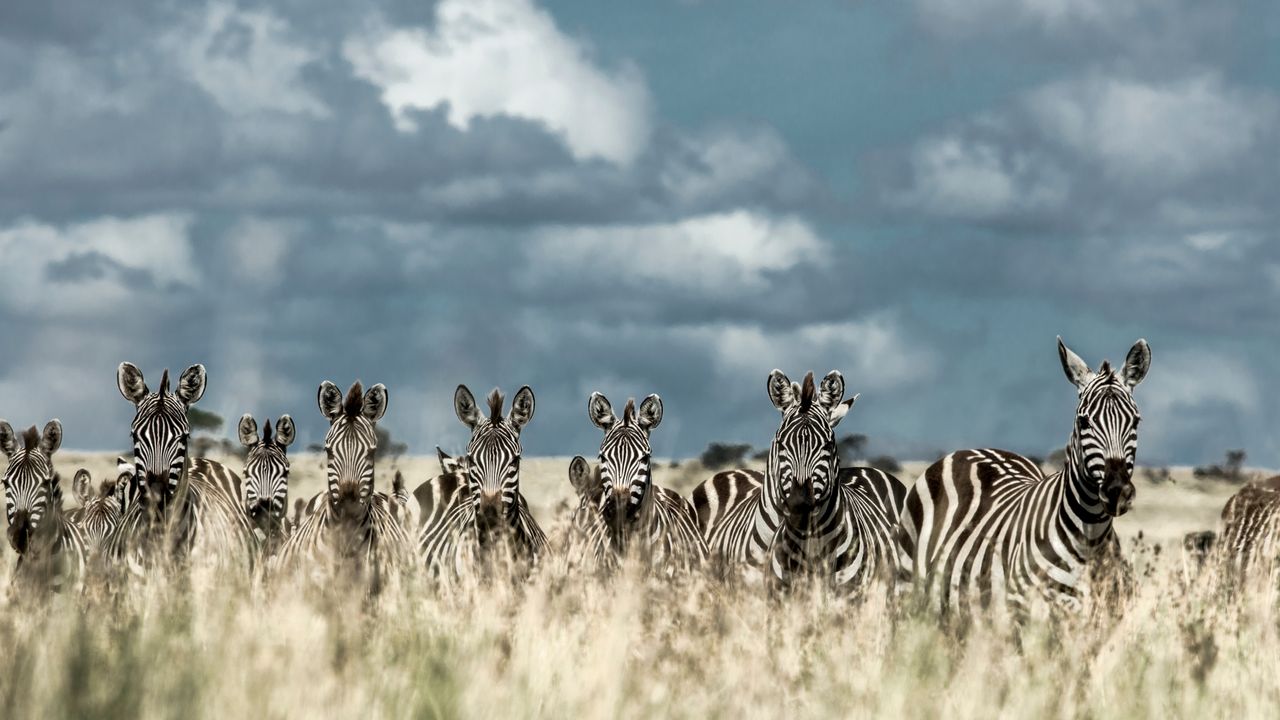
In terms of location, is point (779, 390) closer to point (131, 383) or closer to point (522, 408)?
point (522, 408)

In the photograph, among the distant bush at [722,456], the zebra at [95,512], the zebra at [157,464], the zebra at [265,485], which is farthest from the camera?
the distant bush at [722,456]

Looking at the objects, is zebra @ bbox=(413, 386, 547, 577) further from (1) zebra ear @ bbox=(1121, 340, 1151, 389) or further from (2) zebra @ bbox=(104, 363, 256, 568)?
(1) zebra ear @ bbox=(1121, 340, 1151, 389)

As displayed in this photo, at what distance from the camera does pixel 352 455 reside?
1296 centimetres

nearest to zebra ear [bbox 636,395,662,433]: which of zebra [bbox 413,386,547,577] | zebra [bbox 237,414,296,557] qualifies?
zebra [bbox 413,386,547,577]

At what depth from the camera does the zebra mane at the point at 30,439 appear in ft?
56.7

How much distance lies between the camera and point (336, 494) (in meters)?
13.1

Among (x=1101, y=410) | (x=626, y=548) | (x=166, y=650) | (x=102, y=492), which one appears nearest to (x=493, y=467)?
(x=626, y=548)

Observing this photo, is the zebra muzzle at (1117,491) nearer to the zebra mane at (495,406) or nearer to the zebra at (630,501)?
the zebra at (630,501)

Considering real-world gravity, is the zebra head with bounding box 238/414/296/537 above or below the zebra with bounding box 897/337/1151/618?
above

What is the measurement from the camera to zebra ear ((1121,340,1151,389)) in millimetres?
12289

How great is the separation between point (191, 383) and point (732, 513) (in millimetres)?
6405

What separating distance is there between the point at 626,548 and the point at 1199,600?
200 inches

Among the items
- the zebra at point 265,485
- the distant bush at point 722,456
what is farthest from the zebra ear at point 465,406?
the distant bush at point 722,456

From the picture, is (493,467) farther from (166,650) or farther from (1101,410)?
(166,650)
